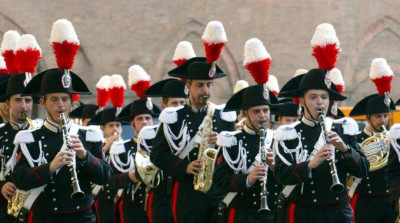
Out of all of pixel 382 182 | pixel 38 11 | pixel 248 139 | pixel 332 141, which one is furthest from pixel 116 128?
pixel 38 11

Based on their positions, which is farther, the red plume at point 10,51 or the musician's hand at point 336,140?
the red plume at point 10,51

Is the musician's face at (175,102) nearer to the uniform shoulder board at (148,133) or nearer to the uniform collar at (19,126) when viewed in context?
the uniform shoulder board at (148,133)

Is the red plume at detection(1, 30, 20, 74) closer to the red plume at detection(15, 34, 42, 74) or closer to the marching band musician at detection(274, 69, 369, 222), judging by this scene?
the red plume at detection(15, 34, 42, 74)

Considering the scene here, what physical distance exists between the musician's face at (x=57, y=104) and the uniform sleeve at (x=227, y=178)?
1.55 meters

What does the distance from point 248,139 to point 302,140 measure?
796 millimetres

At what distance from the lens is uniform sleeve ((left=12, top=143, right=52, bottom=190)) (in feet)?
28.0

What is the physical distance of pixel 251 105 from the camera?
31.2ft

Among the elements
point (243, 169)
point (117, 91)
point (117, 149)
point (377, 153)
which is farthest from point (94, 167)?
point (117, 91)

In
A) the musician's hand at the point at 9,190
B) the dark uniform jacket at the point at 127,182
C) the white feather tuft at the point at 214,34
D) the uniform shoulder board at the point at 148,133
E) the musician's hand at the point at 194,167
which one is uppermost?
the white feather tuft at the point at 214,34

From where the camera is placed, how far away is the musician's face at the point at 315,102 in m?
8.92

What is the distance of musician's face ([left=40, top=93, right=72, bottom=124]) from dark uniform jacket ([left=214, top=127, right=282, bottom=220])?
1535mm

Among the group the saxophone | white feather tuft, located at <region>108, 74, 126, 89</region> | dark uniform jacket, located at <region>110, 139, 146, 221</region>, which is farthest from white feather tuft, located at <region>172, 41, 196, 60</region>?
white feather tuft, located at <region>108, 74, 126, 89</region>

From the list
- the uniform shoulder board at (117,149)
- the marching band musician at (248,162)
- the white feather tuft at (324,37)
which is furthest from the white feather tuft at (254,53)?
the uniform shoulder board at (117,149)

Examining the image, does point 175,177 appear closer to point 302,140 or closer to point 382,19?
point 302,140
